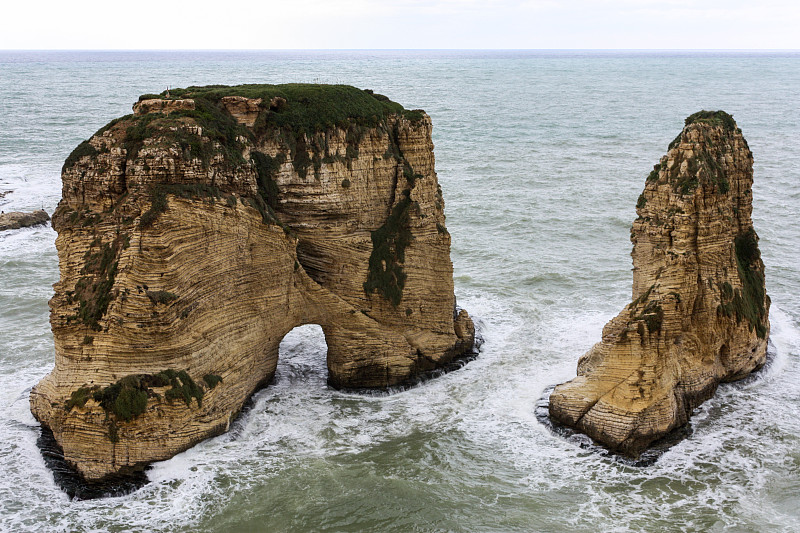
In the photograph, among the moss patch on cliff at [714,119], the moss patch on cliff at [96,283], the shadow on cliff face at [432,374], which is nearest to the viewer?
the moss patch on cliff at [96,283]

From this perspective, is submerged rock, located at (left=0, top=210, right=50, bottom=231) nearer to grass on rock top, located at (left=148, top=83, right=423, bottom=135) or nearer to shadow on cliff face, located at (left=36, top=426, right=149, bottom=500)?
grass on rock top, located at (left=148, top=83, right=423, bottom=135)

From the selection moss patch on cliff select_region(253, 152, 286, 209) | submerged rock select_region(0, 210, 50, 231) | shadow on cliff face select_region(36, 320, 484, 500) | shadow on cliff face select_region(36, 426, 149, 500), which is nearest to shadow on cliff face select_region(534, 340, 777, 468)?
shadow on cliff face select_region(36, 320, 484, 500)

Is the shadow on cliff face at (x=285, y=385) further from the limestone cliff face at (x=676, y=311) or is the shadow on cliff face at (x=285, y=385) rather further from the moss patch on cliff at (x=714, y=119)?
the moss patch on cliff at (x=714, y=119)

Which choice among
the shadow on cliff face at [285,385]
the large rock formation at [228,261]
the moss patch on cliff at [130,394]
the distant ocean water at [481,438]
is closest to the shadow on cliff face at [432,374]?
the shadow on cliff face at [285,385]

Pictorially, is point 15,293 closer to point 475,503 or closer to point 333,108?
point 333,108

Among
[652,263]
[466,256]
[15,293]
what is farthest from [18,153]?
[652,263]

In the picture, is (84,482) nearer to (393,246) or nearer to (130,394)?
(130,394)
